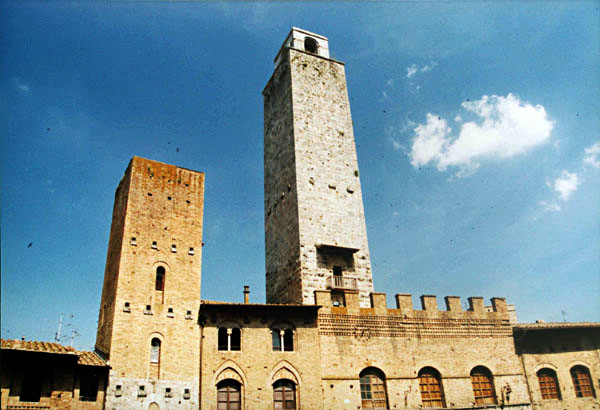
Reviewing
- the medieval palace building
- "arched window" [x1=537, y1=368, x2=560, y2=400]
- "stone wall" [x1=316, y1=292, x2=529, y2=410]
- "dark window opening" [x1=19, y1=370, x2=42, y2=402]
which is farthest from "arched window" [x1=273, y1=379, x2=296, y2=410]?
"arched window" [x1=537, y1=368, x2=560, y2=400]

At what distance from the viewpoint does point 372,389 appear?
24.3 meters

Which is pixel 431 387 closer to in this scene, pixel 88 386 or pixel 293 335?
pixel 293 335

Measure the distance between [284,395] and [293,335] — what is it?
8.99 ft

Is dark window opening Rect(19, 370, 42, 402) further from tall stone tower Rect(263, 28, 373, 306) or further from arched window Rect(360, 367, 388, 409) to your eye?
arched window Rect(360, 367, 388, 409)

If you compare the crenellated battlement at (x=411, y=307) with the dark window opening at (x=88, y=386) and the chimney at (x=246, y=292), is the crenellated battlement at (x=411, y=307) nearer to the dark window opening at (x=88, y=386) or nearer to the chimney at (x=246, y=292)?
the chimney at (x=246, y=292)

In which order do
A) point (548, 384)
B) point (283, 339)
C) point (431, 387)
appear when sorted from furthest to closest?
point (548, 384)
point (431, 387)
point (283, 339)

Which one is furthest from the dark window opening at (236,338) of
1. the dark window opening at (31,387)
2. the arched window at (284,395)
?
the dark window opening at (31,387)

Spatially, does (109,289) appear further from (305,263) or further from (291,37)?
(291,37)

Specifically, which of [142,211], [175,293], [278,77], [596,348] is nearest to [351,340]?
[175,293]

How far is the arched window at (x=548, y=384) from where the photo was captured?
90.1ft

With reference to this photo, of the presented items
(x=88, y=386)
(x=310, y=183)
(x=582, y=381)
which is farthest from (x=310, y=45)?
(x=582, y=381)

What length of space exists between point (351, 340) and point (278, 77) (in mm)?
20648

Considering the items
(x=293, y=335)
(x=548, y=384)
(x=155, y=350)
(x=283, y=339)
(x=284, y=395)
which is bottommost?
(x=284, y=395)

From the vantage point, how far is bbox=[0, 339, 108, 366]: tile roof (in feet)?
60.9
